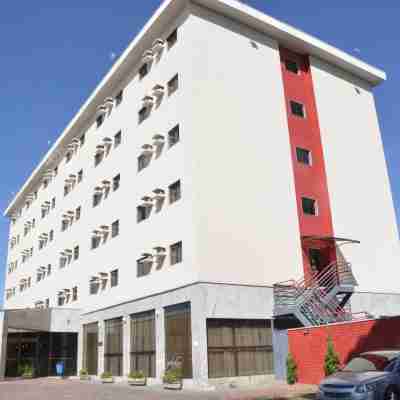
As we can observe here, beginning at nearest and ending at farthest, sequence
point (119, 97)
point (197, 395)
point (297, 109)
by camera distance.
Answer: point (197, 395) < point (297, 109) < point (119, 97)

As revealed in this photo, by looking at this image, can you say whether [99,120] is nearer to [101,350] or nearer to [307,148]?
[307,148]

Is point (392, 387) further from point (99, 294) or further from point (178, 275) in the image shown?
point (99, 294)

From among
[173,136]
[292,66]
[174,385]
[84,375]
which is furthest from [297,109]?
[84,375]

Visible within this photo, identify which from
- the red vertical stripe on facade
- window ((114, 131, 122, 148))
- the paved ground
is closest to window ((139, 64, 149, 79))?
window ((114, 131, 122, 148))

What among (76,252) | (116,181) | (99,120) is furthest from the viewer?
(76,252)

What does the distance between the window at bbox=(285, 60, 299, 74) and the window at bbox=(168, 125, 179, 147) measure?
9.88 m

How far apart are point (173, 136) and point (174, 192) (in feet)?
11.7

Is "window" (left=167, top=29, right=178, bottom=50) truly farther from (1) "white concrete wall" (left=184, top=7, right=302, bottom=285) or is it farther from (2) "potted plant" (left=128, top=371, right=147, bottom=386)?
(2) "potted plant" (left=128, top=371, right=147, bottom=386)

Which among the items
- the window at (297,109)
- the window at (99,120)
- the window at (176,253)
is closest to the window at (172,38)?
the window at (297,109)

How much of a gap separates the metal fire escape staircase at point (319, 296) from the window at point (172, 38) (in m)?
16.2

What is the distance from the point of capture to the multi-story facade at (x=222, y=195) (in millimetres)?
26188

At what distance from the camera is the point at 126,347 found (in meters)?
31.0

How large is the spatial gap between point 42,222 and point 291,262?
3383cm

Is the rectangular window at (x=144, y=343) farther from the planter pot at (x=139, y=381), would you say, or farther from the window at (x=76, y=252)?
the window at (x=76, y=252)
